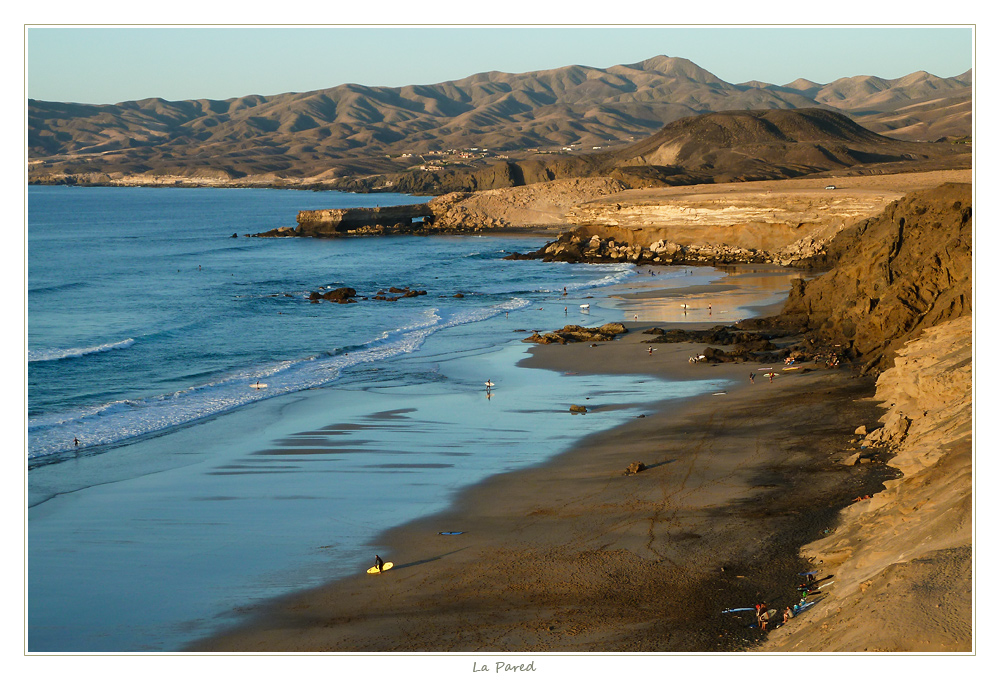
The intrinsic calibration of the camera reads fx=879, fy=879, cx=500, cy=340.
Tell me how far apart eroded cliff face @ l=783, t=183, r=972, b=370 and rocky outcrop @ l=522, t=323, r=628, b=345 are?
24.4 ft

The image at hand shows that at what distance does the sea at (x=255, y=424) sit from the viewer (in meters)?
14.0

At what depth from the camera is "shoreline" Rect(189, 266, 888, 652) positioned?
1174 centimetres

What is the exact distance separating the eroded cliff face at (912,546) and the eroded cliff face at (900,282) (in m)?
6.67

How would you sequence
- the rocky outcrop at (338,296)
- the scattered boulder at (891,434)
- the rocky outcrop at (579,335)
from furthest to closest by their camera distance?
the rocky outcrop at (338,296) < the rocky outcrop at (579,335) < the scattered boulder at (891,434)

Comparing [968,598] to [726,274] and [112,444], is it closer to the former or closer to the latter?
[112,444]

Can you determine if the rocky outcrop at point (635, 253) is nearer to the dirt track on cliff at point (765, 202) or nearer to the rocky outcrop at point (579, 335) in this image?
the dirt track on cliff at point (765, 202)

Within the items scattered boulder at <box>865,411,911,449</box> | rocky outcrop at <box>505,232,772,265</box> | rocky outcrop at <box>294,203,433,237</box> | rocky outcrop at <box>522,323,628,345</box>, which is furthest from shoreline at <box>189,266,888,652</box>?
rocky outcrop at <box>294,203,433,237</box>

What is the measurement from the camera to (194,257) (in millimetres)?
76938

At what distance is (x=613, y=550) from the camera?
1434 centimetres

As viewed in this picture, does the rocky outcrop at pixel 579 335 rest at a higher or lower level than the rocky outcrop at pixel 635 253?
lower

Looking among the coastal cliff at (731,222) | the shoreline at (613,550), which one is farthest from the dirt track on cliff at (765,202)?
the shoreline at (613,550)

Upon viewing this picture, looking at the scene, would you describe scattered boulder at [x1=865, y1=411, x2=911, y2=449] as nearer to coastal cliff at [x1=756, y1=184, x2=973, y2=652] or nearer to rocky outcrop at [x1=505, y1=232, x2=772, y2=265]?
coastal cliff at [x1=756, y1=184, x2=973, y2=652]

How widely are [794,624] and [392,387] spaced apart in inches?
724

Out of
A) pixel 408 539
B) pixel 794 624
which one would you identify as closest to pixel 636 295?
pixel 408 539
